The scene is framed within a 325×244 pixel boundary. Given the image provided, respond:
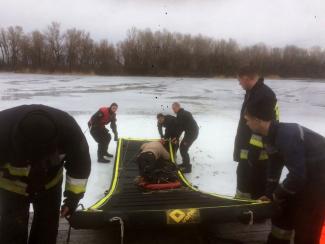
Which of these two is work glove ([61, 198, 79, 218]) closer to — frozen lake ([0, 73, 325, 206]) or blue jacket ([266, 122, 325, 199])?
blue jacket ([266, 122, 325, 199])

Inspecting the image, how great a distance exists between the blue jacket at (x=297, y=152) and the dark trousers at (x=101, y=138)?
449 cm

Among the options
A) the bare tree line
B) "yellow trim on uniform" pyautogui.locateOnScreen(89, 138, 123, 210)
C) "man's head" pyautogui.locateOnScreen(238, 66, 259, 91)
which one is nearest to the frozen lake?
"yellow trim on uniform" pyautogui.locateOnScreen(89, 138, 123, 210)

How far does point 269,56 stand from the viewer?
1756 inches

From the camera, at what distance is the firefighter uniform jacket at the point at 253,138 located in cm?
315

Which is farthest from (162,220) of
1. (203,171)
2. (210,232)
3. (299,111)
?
(299,111)

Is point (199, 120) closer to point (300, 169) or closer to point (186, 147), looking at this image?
point (186, 147)

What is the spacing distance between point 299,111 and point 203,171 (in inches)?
296

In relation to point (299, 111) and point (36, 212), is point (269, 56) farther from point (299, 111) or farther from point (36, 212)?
point (36, 212)

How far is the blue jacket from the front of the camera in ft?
6.97

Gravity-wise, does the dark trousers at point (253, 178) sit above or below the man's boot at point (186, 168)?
above

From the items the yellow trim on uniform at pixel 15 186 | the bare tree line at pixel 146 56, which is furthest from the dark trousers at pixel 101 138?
the bare tree line at pixel 146 56

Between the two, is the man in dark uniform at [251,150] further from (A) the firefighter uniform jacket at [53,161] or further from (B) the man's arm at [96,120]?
(B) the man's arm at [96,120]

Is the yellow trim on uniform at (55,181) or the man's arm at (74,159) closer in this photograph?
the man's arm at (74,159)

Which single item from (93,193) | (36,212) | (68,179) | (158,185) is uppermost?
(68,179)
